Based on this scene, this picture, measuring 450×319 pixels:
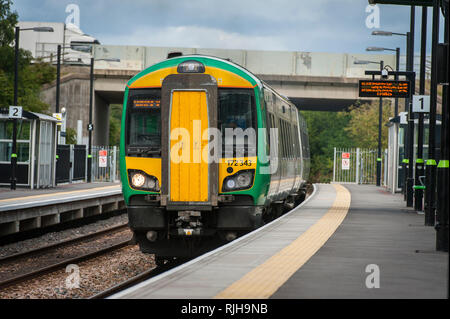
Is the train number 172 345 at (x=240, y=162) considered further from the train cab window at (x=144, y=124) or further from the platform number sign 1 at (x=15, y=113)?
the platform number sign 1 at (x=15, y=113)

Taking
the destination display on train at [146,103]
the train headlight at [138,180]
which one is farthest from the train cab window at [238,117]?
the train headlight at [138,180]

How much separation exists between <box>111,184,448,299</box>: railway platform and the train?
0.86 meters

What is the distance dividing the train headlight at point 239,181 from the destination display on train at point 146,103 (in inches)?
68.5

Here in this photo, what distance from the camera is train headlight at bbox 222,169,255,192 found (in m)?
13.2

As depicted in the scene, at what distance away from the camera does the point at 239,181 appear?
43.5 ft

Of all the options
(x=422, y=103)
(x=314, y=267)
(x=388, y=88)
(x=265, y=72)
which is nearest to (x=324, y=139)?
(x=265, y=72)

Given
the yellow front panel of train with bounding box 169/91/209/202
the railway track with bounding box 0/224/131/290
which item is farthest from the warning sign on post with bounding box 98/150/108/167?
the yellow front panel of train with bounding box 169/91/209/202

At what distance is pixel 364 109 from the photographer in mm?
56219

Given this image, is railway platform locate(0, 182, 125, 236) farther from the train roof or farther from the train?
the train roof

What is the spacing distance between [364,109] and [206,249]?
43.9m

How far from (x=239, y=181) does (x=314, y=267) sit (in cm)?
392

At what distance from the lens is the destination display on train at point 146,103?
1337cm

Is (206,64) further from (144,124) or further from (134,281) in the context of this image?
(134,281)

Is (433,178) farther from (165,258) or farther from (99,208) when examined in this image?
(99,208)
